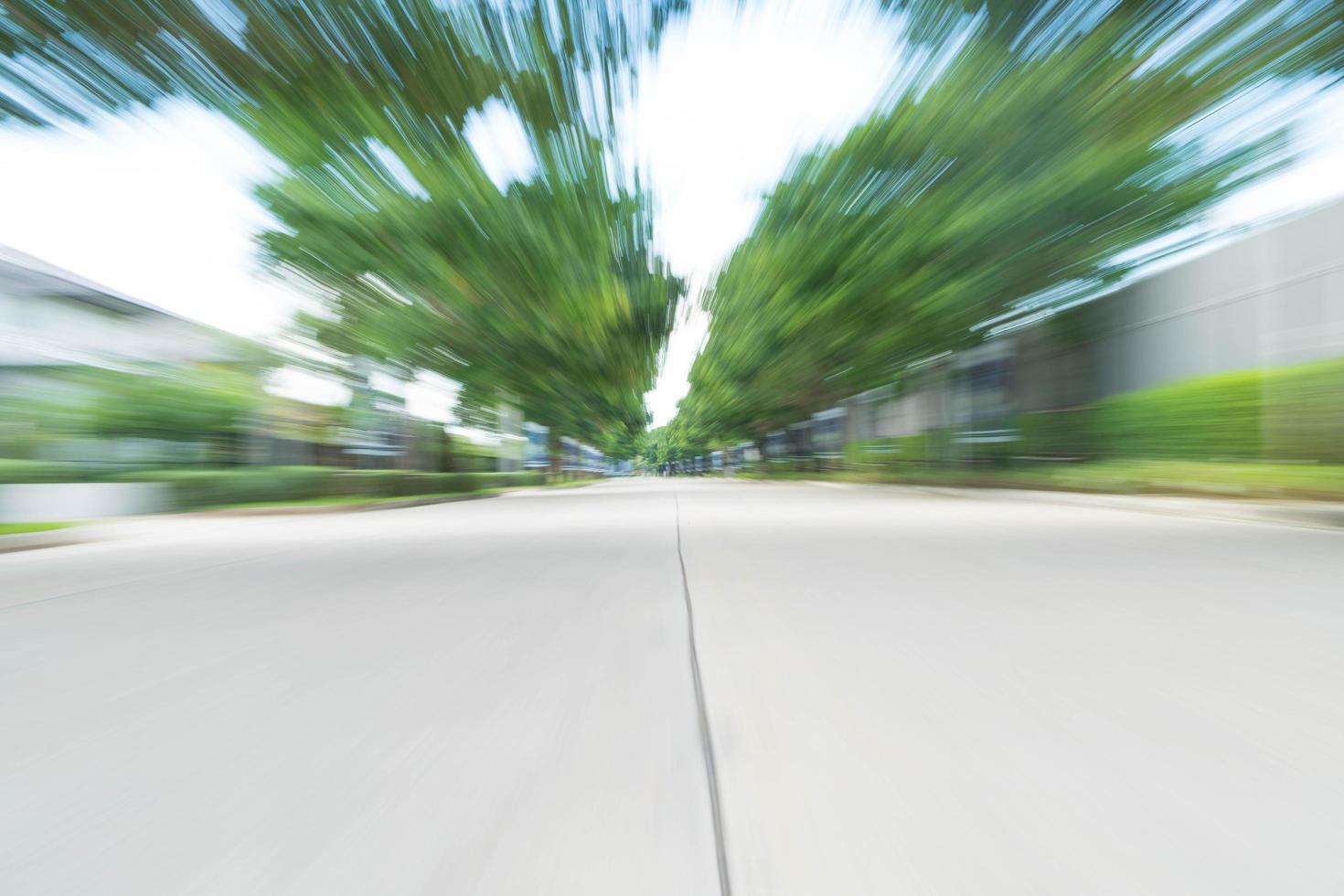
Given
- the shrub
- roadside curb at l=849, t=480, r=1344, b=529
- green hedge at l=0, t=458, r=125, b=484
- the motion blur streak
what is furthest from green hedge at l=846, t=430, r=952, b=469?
green hedge at l=0, t=458, r=125, b=484

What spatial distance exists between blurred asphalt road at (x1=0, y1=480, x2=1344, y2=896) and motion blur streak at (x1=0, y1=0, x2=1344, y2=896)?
2 centimetres

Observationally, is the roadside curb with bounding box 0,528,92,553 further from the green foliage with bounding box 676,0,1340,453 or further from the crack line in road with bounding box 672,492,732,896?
the green foliage with bounding box 676,0,1340,453

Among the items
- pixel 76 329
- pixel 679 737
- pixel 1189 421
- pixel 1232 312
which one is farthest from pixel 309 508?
pixel 76 329

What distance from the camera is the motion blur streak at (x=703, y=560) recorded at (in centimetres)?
168

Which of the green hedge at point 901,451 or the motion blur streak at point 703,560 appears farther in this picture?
the green hedge at point 901,451

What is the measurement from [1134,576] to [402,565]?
654cm

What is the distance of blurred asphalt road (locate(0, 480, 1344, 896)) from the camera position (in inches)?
60.3

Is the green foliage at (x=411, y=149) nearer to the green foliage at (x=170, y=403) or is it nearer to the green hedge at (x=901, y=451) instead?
the green foliage at (x=170, y=403)

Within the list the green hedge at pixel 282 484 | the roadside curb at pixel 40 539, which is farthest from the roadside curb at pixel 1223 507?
the green hedge at pixel 282 484

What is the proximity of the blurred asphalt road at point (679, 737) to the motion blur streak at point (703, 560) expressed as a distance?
0.06 feet

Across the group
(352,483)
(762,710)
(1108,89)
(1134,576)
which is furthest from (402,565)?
(352,483)

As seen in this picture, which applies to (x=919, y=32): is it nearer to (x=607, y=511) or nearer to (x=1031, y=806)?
(x=1031, y=806)

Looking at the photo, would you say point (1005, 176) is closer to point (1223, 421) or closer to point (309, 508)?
point (1223, 421)

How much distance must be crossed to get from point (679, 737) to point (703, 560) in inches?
167
